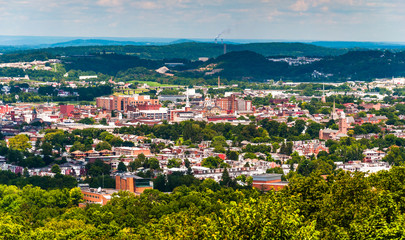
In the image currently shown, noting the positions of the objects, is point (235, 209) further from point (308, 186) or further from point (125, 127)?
point (125, 127)

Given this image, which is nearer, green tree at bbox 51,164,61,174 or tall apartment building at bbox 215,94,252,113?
green tree at bbox 51,164,61,174

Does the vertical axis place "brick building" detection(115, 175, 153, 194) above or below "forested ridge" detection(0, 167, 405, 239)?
below

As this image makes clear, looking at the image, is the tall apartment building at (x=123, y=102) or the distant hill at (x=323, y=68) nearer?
the tall apartment building at (x=123, y=102)

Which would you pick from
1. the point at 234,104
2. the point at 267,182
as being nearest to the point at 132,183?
the point at 267,182

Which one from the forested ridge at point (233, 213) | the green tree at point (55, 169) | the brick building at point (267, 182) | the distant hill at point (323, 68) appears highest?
the forested ridge at point (233, 213)

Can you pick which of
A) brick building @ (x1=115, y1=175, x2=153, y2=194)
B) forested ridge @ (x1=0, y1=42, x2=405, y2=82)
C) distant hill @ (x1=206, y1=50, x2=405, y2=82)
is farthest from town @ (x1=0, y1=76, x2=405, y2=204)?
distant hill @ (x1=206, y1=50, x2=405, y2=82)

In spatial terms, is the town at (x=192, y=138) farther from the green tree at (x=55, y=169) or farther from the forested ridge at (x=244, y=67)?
the forested ridge at (x=244, y=67)

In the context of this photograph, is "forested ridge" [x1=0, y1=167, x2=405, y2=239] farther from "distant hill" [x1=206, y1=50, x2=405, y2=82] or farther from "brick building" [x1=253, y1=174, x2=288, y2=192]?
"distant hill" [x1=206, y1=50, x2=405, y2=82]

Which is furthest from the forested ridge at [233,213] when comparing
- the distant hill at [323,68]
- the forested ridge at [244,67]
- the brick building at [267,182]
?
the distant hill at [323,68]

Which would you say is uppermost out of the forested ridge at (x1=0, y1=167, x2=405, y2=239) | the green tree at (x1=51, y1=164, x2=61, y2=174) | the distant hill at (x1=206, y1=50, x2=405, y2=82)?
the forested ridge at (x1=0, y1=167, x2=405, y2=239)

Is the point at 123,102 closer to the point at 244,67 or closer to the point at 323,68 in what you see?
the point at 244,67
